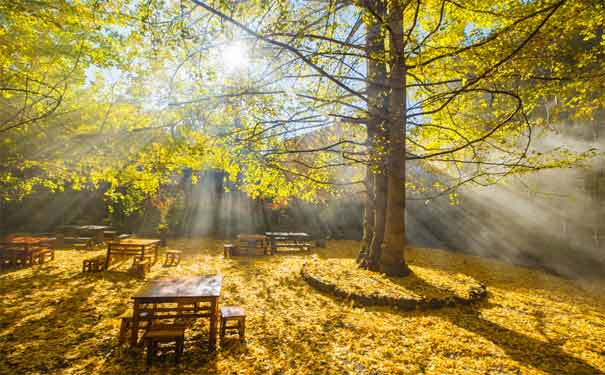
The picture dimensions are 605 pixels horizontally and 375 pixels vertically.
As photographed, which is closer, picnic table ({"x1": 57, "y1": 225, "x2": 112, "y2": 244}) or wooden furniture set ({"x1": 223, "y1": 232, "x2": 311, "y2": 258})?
wooden furniture set ({"x1": 223, "y1": 232, "x2": 311, "y2": 258})

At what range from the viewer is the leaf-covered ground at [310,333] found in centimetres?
386

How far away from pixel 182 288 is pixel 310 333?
2.31 metres

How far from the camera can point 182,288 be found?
463cm

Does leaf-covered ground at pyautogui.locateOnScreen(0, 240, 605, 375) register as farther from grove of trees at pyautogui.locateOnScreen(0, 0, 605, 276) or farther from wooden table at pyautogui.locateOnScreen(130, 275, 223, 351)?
grove of trees at pyautogui.locateOnScreen(0, 0, 605, 276)

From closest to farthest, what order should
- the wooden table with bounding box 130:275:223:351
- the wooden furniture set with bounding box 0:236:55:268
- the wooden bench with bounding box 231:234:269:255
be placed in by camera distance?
the wooden table with bounding box 130:275:223:351, the wooden furniture set with bounding box 0:236:55:268, the wooden bench with bounding box 231:234:269:255

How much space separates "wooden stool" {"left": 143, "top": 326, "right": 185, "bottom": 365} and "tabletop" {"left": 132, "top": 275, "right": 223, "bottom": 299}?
1.51 feet

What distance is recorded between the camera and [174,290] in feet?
14.8

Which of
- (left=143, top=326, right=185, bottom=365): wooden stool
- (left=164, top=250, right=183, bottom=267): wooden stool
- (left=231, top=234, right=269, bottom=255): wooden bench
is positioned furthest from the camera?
(left=231, top=234, right=269, bottom=255): wooden bench

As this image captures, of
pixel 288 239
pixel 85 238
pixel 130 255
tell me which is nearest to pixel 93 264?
pixel 130 255

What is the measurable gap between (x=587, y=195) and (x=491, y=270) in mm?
4357

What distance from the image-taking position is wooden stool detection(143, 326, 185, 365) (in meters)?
3.68

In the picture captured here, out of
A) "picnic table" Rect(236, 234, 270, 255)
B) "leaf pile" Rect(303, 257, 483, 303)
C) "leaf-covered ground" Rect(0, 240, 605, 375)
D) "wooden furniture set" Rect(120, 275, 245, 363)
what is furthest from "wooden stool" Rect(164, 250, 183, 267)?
"wooden furniture set" Rect(120, 275, 245, 363)

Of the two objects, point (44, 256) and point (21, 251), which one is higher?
point (21, 251)

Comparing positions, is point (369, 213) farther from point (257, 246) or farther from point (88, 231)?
point (88, 231)
